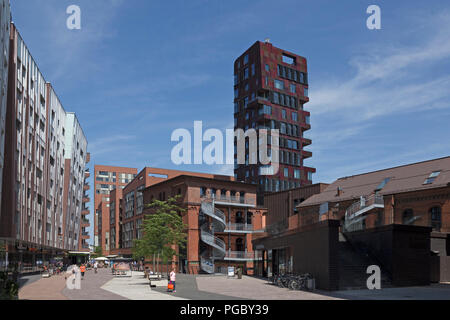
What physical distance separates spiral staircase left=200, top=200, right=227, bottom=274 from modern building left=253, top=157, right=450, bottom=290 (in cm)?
1165

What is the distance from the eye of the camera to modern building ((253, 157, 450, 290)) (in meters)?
29.9

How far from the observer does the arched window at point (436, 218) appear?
4075 centimetres

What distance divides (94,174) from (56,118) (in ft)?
349

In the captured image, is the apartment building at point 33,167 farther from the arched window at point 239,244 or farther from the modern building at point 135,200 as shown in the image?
the arched window at point 239,244

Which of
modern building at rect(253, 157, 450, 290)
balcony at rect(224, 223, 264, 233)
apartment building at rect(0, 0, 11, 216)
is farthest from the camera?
balcony at rect(224, 223, 264, 233)

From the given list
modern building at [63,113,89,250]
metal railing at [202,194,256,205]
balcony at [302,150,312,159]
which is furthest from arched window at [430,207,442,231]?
balcony at [302,150,312,159]

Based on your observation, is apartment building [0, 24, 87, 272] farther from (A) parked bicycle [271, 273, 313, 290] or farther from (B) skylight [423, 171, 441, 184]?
(B) skylight [423, 171, 441, 184]

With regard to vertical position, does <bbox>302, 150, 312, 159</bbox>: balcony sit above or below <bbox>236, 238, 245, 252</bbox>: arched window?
above

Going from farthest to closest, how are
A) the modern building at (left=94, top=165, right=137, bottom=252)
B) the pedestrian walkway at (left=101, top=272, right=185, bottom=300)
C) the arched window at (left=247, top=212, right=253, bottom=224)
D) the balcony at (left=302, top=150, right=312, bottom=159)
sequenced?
the modern building at (left=94, top=165, right=137, bottom=252) → the balcony at (left=302, top=150, right=312, bottom=159) → the arched window at (left=247, top=212, right=253, bottom=224) → the pedestrian walkway at (left=101, top=272, right=185, bottom=300)

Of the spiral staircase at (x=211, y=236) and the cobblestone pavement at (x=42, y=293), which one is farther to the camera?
the spiral staircase at (x=211, y=236)

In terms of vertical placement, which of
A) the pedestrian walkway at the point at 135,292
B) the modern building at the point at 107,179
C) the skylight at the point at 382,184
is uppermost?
the modern building at the point at 107,179

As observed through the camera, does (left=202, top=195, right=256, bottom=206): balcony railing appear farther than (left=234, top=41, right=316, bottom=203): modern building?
No

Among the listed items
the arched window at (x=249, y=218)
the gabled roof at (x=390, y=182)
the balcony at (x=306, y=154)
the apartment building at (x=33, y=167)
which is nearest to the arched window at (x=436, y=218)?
the gabled roof at (x=390, y=182)
